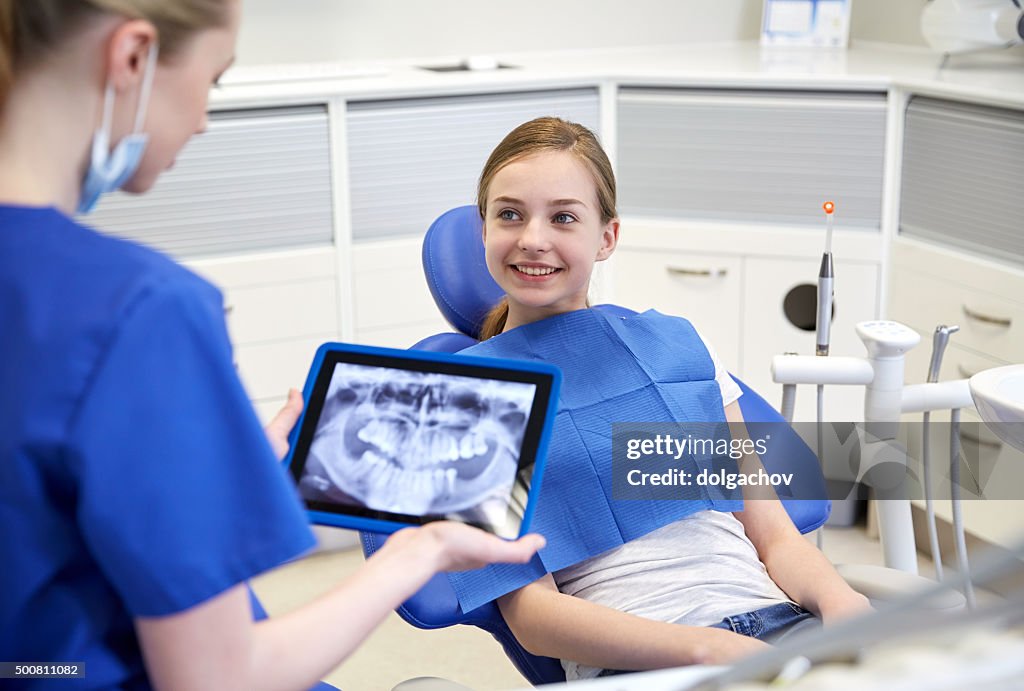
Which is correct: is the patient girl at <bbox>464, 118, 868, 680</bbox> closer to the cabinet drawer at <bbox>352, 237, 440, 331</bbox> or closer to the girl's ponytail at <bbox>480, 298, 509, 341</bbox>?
the girl's ponytail at <bbox>480, 298, 509, 341</bbox>

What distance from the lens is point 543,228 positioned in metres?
1.47

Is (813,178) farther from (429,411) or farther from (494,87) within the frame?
(429,411)

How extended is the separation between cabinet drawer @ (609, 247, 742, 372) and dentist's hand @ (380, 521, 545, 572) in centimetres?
192

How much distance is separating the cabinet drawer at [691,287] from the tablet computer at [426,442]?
71.2 inches

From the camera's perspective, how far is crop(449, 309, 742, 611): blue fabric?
1.40m

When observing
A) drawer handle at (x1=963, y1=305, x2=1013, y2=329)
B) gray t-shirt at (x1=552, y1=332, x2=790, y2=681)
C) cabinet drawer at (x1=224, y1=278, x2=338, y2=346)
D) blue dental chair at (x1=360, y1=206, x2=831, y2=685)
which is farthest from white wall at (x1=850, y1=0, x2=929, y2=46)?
gray t-shirt at (x1=552, y1=332, x2=790, y2=681)

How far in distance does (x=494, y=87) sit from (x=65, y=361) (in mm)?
2062

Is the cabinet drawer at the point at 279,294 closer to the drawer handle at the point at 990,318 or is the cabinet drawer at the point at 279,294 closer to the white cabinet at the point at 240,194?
the white cabinet at the point at 240,194

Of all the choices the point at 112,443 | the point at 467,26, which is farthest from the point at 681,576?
the point at 467,26

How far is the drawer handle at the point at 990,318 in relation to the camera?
93.0 inches

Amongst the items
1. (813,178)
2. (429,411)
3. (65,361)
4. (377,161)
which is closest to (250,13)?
(377,161)

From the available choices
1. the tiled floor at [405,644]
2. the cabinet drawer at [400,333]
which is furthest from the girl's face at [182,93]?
the cabinet drawer at [400,333]

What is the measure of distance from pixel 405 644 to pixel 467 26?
164 cm

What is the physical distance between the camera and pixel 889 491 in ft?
5.50
